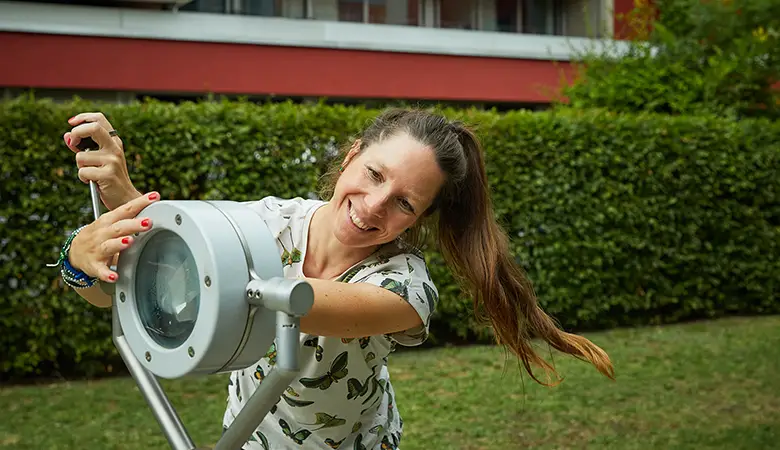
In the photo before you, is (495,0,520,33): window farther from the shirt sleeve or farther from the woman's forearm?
the woman's forearm

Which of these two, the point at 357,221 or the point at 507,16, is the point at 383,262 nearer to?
the point at 357,221

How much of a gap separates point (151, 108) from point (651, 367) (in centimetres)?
425

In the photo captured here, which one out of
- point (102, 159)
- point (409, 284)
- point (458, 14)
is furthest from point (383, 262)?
point (458, 14)

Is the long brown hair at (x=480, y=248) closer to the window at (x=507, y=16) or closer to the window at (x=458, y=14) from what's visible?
the window at (x=458, y=14)

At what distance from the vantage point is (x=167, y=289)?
1410 millimetres

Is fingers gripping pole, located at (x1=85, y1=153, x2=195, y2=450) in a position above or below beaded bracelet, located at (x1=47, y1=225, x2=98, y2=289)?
below

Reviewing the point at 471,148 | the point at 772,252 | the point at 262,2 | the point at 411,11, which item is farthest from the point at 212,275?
the point at 411,11

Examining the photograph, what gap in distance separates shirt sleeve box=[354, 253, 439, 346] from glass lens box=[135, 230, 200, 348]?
0.68m

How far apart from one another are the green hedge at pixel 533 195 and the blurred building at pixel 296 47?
573cm

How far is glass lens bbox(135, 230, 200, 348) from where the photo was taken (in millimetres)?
1350

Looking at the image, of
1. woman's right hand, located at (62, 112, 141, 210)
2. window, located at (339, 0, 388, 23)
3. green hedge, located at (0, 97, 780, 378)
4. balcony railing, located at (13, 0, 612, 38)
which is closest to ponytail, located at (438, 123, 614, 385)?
woman's right hand, located at (62, 112, 141, 210)

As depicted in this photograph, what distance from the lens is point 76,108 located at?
674cm

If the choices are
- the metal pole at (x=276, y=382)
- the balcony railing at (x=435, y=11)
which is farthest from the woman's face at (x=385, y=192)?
the balcony railing at (x=435, y=11)

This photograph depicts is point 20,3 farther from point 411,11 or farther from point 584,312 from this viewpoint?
point 584,312
